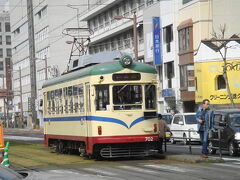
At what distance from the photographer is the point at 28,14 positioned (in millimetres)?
107750

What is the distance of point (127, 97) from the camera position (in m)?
21.8

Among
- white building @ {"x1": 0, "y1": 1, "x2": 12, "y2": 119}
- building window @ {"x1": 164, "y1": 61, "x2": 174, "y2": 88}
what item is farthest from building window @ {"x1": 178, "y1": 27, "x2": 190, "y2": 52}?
white building @ {"x1": 0, "y1": 1, "x2": 12, "y2": 119}

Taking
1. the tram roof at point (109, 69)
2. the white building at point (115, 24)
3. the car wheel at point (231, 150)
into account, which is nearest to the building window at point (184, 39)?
the white building at point (115, 24)

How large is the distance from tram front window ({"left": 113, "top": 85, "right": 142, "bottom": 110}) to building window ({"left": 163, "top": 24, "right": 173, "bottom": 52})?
3603cm

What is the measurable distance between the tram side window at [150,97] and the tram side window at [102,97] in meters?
1.30

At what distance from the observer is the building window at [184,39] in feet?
176

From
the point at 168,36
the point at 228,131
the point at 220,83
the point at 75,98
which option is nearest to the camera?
the point at 75,98

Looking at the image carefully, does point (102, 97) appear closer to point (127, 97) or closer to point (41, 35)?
point (127, 97)

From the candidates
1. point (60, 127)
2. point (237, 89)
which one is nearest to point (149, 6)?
point (237, 89)

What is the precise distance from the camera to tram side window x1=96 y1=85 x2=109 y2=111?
21.7 meters

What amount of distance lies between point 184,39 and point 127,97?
33.1 meters

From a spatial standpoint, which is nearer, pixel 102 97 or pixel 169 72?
pixel 102 97

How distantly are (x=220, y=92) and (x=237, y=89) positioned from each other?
1280 millimetres

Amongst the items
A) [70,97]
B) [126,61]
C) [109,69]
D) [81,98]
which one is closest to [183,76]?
[70,97]
